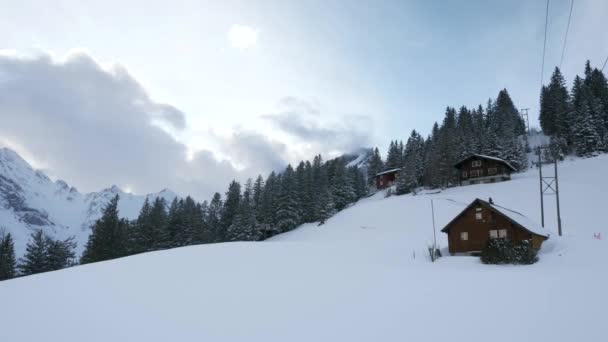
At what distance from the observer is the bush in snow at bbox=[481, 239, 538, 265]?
25516 millimetres

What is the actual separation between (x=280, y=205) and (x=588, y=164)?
60.9 m

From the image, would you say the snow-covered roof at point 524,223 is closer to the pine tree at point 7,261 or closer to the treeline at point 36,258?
the treeline at point 36,258

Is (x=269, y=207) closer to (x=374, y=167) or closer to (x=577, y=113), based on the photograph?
(x=374, y=167)

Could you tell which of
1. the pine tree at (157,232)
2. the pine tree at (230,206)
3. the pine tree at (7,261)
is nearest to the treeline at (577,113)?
the pine tree at (230,206)

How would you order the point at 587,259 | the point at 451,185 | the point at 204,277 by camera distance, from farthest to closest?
the point at 451,185
the point at 587,259
the point at 204,277

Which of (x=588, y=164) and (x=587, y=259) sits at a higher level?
(x=588, y=164)

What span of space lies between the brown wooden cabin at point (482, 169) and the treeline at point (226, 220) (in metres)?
28.0

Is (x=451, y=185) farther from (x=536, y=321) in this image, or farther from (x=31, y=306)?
(x=31, y=306)

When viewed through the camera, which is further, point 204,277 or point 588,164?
point 588,164

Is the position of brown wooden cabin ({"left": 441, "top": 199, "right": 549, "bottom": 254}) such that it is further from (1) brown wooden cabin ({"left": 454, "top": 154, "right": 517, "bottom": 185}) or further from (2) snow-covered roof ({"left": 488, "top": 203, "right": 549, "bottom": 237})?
(1) brown wooden cabin ({"left": 454, "top": 154, "right": 517, "bottom": 185})

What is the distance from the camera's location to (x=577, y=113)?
78.9 meters

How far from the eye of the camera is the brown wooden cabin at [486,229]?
2991 cm

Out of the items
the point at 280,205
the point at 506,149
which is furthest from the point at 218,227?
the point at 506,149

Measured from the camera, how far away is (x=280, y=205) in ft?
236
